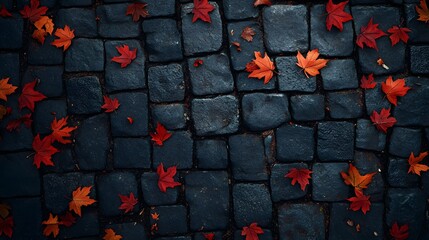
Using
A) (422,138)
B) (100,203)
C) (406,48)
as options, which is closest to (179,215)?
(100,203)

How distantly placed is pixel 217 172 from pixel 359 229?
1.25m

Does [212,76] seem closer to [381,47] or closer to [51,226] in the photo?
[381,47]

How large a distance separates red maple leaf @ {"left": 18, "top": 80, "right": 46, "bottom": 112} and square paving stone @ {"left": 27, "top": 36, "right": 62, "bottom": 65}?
19cm

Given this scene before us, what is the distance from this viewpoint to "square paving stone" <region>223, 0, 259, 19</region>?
2.97 meters

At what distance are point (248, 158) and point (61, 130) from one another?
1559 mm

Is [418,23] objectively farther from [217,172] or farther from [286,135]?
[217,172]

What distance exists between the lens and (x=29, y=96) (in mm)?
2912

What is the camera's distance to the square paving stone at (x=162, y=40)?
9.72 feet

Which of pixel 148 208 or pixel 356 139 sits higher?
pixel 356 139

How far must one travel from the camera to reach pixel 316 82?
294cm

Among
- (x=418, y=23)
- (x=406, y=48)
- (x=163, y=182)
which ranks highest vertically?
(x=418, y=23)

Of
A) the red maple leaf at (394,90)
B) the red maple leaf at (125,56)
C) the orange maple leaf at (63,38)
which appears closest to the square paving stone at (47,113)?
the orange maple leaf at (63,38)

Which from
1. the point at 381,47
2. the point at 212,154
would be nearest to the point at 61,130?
the point at 212,154

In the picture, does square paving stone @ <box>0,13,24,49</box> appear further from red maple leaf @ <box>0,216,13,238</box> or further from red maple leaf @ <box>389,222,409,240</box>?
red maple leaf @ <box>389,222,409,240</box>
